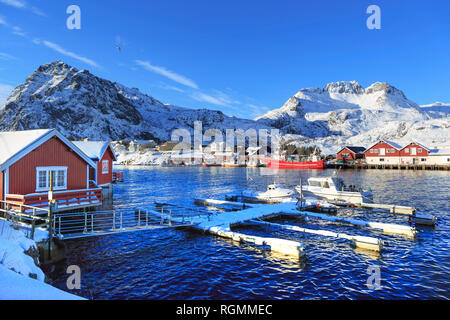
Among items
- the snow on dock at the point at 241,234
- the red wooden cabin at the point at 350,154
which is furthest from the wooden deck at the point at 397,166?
the snow on dock at the point at 241,234

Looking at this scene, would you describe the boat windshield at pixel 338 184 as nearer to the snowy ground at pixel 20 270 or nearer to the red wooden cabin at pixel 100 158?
the red wooden cabin at pixel 100 158

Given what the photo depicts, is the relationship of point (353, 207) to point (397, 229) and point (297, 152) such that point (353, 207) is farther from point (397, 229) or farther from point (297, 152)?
point (297, 152)

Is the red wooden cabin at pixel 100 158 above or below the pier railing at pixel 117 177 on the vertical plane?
above

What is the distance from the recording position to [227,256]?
17516 mm

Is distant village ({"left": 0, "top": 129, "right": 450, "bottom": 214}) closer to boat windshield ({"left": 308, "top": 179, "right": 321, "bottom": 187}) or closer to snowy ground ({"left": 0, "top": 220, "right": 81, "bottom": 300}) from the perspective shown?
snowy ground ({"left": 0, "top": 220, "right": 81, "bottom": 300})

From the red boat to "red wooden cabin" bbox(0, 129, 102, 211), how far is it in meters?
95.3

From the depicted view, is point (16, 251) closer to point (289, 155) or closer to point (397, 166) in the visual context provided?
point (397, 166)

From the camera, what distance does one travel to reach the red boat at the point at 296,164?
107188 millimetres

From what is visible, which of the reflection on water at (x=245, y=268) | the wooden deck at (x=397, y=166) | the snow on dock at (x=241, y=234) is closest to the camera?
the reflection on water at (x=245, y=268)

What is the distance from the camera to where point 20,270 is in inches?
436

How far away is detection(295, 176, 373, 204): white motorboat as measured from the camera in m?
33.8

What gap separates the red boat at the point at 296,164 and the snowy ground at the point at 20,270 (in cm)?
10270

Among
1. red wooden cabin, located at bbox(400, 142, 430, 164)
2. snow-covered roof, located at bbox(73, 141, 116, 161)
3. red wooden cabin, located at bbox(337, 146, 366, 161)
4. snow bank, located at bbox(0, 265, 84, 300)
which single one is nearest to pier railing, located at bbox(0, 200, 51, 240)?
snow bank, located at bbox(0, 265, 84, 300)

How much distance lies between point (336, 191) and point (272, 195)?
8.44m
